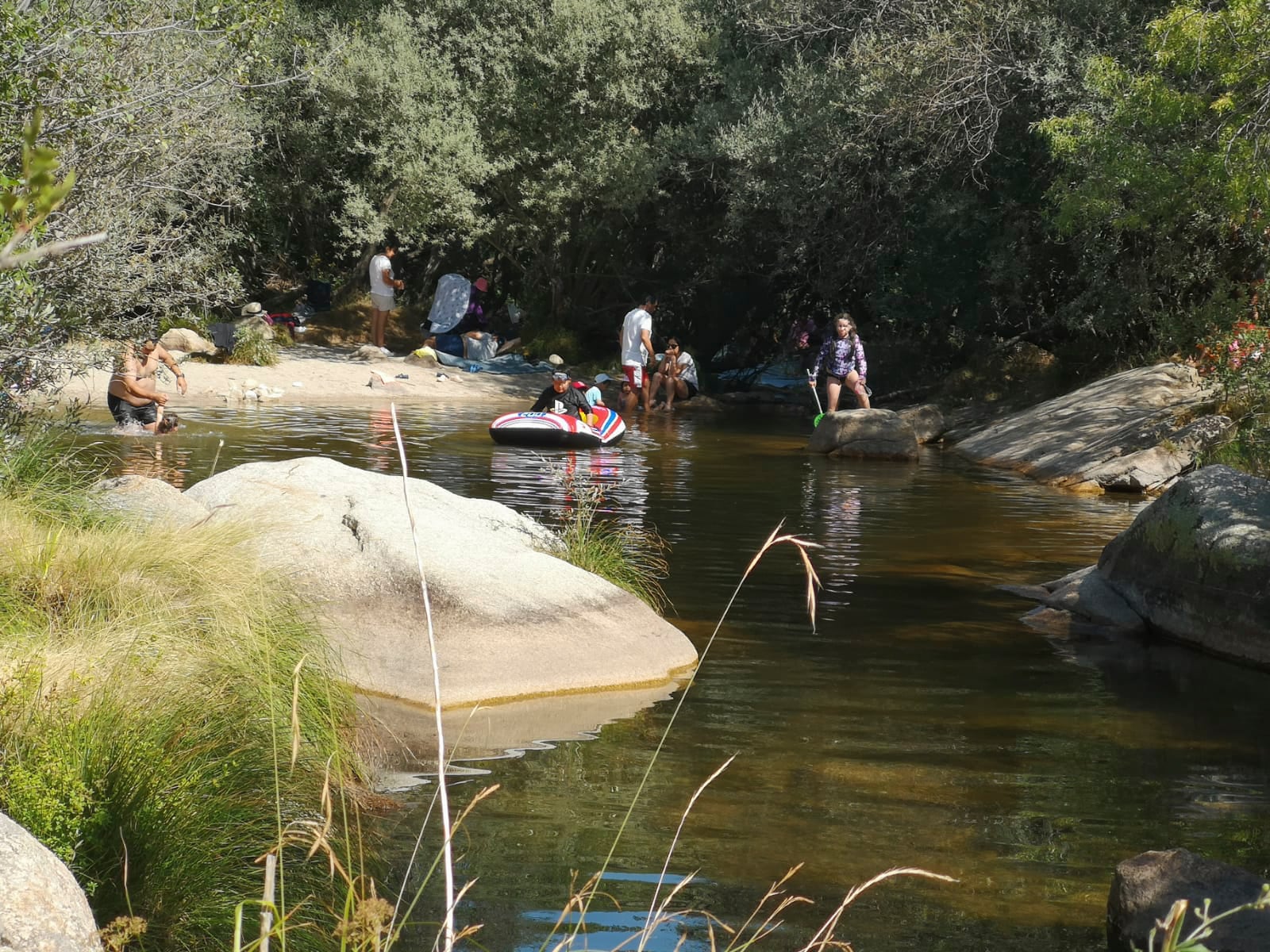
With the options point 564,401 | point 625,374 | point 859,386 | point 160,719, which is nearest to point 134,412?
point 564,401

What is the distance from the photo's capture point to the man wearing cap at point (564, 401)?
18.8 m

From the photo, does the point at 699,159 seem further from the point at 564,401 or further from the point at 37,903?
the point at 37,903

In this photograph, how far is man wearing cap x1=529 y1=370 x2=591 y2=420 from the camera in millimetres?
18750

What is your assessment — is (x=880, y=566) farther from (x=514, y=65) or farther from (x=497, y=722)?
(x=514, y=65)

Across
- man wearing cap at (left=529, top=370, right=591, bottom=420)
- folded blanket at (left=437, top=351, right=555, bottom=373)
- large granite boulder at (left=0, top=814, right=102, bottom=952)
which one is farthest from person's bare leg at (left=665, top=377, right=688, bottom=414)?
large granite boulder at (left=0, top=814, right=102, bottom=952)

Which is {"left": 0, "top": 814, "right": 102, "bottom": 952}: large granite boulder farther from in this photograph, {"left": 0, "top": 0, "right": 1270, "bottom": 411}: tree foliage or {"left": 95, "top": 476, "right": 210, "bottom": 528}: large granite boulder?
{"left": 0, "top": 0, "right": 1270, "bottom": 411}: tree foliage

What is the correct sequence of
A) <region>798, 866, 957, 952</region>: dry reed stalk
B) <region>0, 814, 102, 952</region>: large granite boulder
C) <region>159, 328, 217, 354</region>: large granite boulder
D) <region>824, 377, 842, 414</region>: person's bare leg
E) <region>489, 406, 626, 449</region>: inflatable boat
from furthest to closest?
<region>159, 328, 217, 354</region>: large granite boulder < <region>824, 377, 842, 414</region>: person's bare leg < <region>489, 406, 626, 449</region>: inflatable boat < <region>0, 814, 102, 952</region>: large granite boulder < <region>798, 866, 957, 952</region>: dry reed stalk

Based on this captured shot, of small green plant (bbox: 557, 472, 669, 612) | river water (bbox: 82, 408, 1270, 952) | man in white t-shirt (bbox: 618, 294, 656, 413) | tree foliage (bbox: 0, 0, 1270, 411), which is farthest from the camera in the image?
man in white t-shirt (bbox: 618, 294, 656, 413)

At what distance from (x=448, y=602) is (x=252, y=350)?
60.0ft

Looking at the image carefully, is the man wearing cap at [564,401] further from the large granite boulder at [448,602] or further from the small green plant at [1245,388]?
the large granite boulder at [448,602]

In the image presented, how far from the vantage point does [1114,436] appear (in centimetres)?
1745

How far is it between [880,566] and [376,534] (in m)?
4.64

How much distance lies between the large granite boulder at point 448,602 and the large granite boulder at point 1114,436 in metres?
9.46

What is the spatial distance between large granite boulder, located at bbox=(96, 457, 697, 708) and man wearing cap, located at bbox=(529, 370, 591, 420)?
32.4 feet
